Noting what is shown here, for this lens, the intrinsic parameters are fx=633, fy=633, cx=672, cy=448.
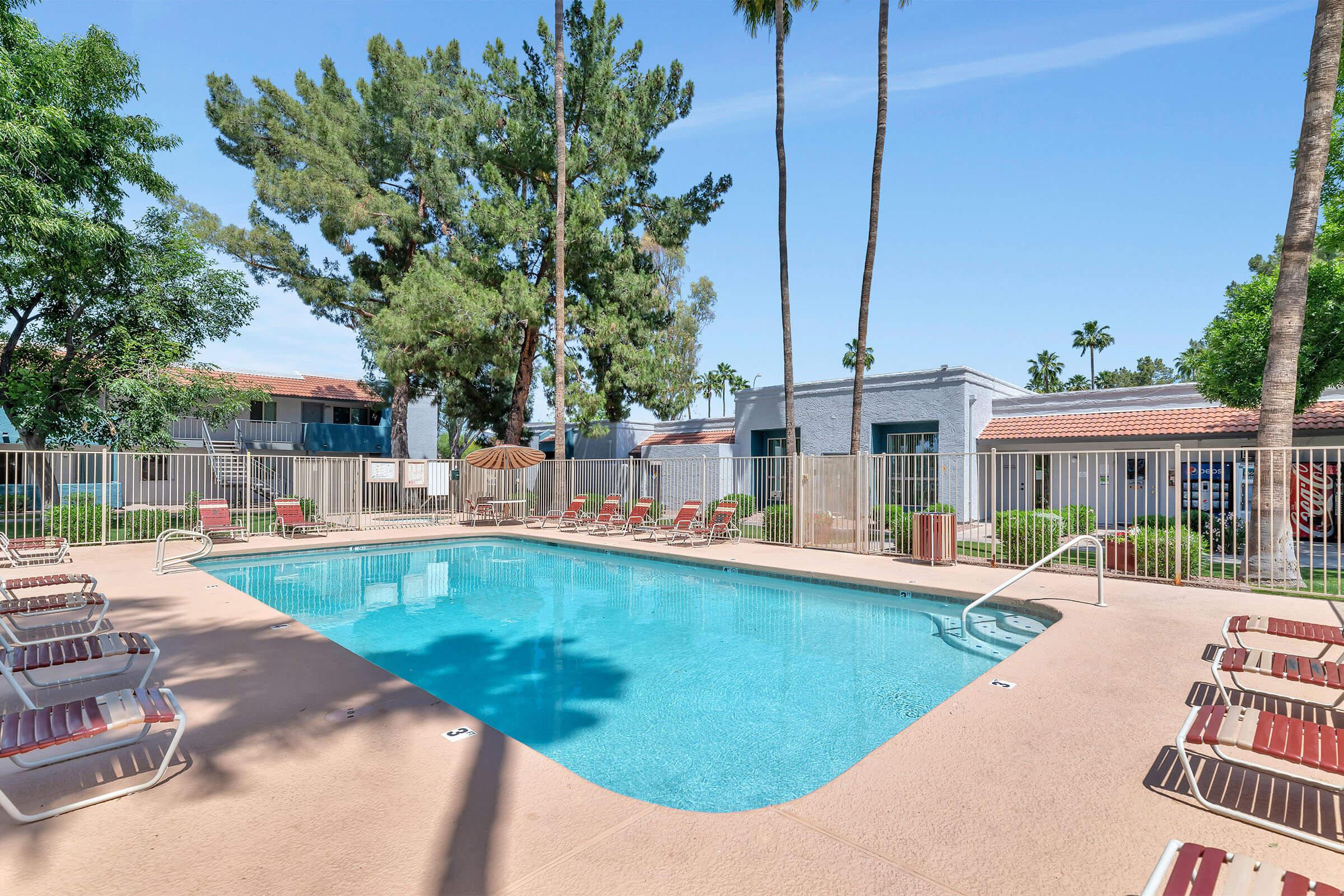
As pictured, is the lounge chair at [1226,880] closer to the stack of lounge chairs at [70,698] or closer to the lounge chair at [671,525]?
the stack of lounge chairs at [70,698]

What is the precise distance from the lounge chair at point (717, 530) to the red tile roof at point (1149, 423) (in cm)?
993

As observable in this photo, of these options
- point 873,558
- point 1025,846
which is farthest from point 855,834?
point 873,558

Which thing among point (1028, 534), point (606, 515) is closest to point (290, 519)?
point (606, 515)

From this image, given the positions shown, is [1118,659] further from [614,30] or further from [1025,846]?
[614,30]

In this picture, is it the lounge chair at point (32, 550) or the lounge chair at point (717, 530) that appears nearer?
the lounge chair at point (32, 550)

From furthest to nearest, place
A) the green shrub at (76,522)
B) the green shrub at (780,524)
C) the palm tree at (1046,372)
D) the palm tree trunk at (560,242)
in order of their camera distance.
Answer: the palm tree at (1046,372)
the palm tree trunk at (560,242)
the green shrub at (780,524)
the green shrub at (76,522)

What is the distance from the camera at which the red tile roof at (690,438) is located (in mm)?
24531

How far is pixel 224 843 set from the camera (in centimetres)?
269

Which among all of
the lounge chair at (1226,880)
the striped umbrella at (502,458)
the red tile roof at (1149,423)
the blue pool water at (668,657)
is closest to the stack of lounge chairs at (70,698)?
the blue pool water at (668,657)

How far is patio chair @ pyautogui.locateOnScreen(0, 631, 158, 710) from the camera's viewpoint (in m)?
3.98

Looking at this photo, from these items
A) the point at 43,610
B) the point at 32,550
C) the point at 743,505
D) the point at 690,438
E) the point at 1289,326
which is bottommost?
the point at 32,550

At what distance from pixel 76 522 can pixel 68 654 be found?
41.3 feet

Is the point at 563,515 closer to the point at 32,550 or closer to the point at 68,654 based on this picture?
the point at 32,550

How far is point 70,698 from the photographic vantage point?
4523mm
